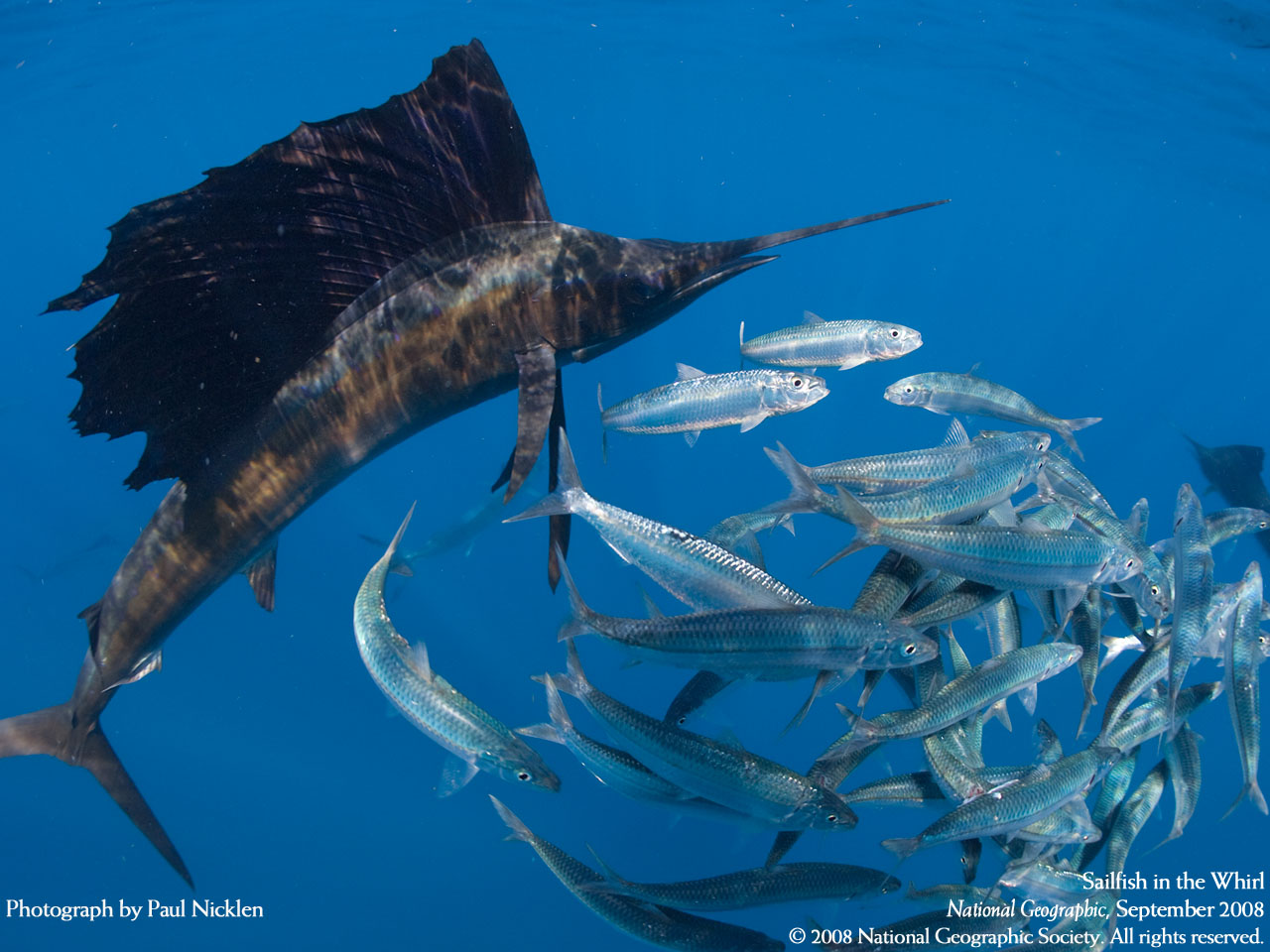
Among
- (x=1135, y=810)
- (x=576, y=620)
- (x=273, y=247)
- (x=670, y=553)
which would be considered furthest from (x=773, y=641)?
(x=1135, y=810)

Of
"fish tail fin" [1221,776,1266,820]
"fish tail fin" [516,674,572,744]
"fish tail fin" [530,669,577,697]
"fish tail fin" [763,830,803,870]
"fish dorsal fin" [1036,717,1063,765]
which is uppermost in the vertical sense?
"fish tail fin" [530,669,577,697]

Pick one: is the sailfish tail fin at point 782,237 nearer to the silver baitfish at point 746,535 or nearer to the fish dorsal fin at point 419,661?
the silver baitfish at point 746,535

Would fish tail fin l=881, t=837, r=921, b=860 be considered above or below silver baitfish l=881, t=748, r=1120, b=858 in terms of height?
below

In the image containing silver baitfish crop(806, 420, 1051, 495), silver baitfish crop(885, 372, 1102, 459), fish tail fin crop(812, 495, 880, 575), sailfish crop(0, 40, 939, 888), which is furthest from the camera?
silver baitfish crop(885, 372, 1102, 459)

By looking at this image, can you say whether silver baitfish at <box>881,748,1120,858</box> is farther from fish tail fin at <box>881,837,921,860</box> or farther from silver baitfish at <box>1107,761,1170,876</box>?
silver baitfish at <box>1107,761,1170,876</box>

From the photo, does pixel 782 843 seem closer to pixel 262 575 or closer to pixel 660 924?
pixel 660 924

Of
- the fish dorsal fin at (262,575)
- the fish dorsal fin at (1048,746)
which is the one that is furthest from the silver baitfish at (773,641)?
the fish dorsal fin at (262,575)

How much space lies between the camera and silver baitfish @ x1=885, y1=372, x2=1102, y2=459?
170 inches

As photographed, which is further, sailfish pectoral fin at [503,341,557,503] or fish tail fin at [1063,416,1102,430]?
fish tail fin at [1063,416,1102,430]

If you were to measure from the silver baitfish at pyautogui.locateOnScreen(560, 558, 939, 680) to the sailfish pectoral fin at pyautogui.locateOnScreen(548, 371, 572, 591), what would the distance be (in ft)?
1.20

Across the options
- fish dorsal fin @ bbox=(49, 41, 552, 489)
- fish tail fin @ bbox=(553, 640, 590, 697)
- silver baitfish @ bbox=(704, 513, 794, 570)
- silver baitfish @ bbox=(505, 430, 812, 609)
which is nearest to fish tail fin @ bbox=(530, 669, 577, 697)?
fish tail fin @ bbox=(553, 640, 590, 697)

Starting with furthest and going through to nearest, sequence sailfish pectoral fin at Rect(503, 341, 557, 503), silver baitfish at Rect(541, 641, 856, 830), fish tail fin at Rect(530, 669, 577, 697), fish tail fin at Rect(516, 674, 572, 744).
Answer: fish tail fin at Rect(516, 674, 572, 744), fish tail fin at Rect(530, 669, 577, 697), silver baitfish at Rect(541, 641, 856, 830), sailfish pectoral fin at Rect(503, 341, 557, 503)

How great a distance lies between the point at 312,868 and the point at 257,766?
2.23 m

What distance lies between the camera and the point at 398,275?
Answer: 271cm
